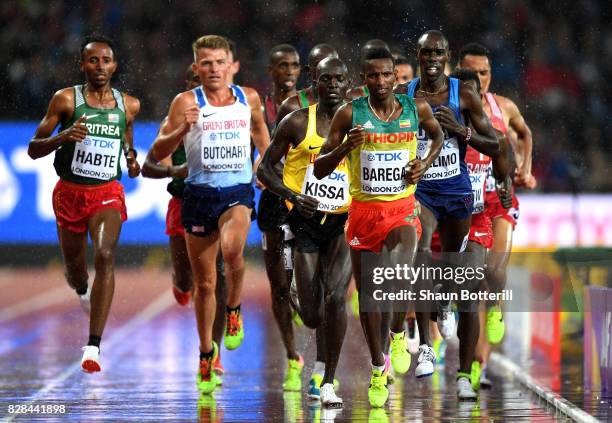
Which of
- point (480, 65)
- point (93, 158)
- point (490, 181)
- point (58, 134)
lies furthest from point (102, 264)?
point (480, 65)

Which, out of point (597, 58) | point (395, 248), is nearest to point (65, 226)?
point (395, 248)

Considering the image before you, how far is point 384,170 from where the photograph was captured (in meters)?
8.98

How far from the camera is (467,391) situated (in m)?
10.0

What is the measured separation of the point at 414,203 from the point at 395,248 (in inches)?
14.4

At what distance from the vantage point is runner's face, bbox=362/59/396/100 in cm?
889

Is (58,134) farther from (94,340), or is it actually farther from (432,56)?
(432,56)

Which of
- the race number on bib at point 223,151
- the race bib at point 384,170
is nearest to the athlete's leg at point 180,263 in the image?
the race number on bib at point 223,151

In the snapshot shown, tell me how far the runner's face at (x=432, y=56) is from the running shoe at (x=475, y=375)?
7.33 feet

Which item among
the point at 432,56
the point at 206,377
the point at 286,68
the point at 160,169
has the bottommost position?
the point at 206,377

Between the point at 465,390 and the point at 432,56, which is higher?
the point at 432,56

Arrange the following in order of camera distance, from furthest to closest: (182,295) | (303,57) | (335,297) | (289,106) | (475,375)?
1. (303,57)
2. (182,295)
3. (475,375)
4. (289,106)
5. (335,297)

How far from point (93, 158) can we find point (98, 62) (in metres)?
0.73

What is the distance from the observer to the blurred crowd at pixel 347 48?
854 inches

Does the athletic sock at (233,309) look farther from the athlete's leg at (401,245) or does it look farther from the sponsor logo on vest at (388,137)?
the sponsor logo on vest at (388,137)
